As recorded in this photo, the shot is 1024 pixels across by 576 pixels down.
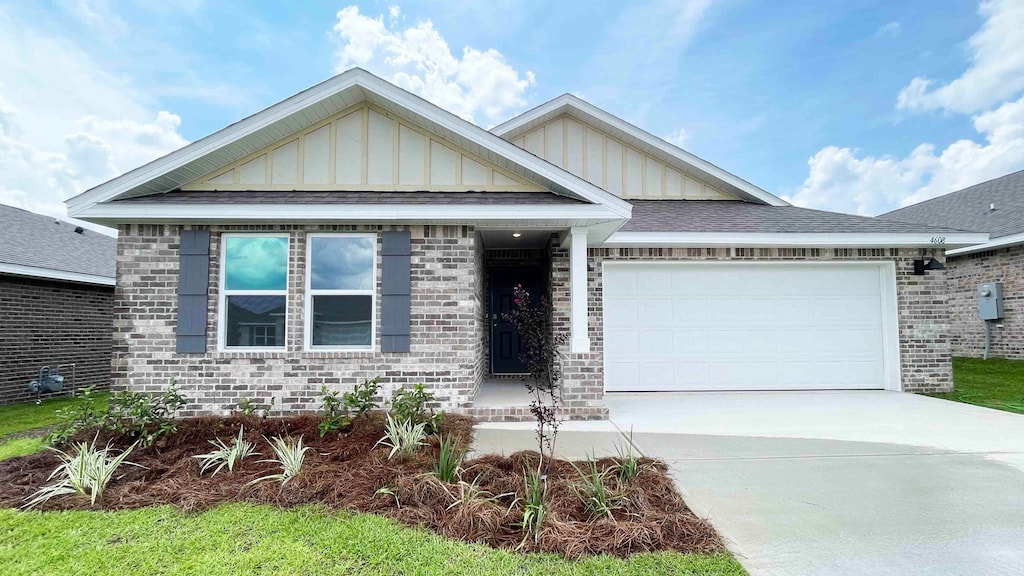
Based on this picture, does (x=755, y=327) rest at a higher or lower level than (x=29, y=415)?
higher

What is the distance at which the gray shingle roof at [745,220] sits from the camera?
7992 mm

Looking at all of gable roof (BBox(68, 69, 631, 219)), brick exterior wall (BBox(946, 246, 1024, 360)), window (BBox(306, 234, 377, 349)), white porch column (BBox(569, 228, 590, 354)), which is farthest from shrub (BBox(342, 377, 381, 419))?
brick exterior wall (BBox(946, 246, 1024, 360))

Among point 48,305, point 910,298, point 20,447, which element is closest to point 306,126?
point 20,447

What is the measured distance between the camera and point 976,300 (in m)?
11.4

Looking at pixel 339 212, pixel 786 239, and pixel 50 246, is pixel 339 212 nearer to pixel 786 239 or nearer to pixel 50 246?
pixel 786 239

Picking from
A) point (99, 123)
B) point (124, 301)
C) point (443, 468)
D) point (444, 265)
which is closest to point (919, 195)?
point (444, 265)

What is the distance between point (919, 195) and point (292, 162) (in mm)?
30627

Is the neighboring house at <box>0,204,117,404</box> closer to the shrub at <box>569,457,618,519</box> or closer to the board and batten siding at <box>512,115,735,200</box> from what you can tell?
the board and batten siding at <box>512,115,735,200</box>

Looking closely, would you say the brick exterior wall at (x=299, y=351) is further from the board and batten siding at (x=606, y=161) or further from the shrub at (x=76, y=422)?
the board and batten siding at (x=606, y=161)

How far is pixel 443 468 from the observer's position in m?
3.69

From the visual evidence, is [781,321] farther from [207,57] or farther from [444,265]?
[207,57]

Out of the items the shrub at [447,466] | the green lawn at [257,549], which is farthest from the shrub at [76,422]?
the shrub at [447,466]

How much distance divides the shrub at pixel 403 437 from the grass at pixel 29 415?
528 centimetres

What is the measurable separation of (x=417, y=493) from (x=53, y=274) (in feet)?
31.9
